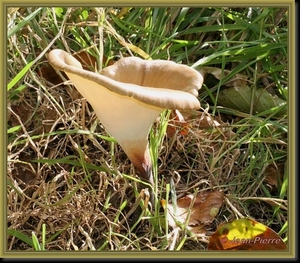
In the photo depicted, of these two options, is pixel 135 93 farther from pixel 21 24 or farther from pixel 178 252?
pixel 21 24

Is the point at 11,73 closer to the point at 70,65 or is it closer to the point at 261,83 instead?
the point at 70,65

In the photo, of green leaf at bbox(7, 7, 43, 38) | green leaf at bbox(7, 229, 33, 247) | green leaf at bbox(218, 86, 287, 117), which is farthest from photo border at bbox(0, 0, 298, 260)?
green leaf at bbox(218, 86, 287, 117)

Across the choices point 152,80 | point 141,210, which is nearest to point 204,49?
point 152,80

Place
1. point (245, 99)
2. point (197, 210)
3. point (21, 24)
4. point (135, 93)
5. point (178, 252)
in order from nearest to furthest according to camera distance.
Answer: point (135, 93) < point (178, 252) < point (197, 210) < point (21, 24) < point (245, 99)

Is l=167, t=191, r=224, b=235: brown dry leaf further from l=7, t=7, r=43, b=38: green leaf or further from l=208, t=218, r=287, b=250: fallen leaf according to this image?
l=7, t=7, r=43, b=38: green leaf

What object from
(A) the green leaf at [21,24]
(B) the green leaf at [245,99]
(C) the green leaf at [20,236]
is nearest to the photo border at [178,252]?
(C) the green leaf at [20,236]

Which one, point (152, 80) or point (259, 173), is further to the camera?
point (259, 173)

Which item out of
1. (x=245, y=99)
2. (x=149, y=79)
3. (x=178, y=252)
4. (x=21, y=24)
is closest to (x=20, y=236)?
(x=178, y=252)
